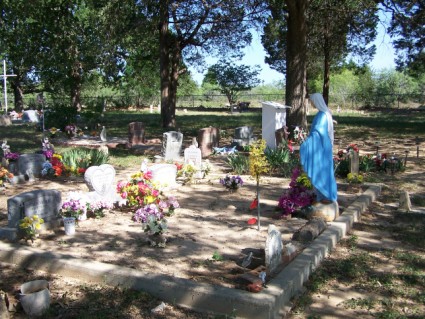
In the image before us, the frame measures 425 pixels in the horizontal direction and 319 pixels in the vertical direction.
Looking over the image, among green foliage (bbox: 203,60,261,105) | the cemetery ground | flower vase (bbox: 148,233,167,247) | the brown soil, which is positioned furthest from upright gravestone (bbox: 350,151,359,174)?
green foliage (bbox: 203,60,261,105)

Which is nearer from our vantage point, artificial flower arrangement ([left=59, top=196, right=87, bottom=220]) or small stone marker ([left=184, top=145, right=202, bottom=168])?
artificial flower arrangement ([left=59, top=196, right=87, bottom=220])

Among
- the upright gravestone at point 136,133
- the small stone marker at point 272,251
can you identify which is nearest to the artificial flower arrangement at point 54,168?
the upright gravestone at point 136,133

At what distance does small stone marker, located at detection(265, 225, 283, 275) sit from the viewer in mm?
4738

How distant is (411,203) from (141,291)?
5661 millimetres

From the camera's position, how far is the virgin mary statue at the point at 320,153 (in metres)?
6.61

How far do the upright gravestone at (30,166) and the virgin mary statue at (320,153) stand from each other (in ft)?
21.7

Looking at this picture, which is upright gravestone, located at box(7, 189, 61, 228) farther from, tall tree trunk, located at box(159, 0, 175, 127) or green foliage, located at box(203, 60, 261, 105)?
green foliage, located at box(203, 60, 261, 105)

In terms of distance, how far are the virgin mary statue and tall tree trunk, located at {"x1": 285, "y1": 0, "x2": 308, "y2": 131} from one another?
8.70 metres

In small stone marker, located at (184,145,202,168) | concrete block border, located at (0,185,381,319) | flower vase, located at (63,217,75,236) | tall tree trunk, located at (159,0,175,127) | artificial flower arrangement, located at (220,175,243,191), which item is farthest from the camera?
tall tree trunk, located at (159,0,175,127)

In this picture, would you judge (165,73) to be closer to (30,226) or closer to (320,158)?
(320,158)

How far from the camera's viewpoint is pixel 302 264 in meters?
4.93

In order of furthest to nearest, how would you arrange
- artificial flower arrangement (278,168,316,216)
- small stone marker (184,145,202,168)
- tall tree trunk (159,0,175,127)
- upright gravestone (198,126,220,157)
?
tall tree trunk (159,0,175,127)
upright gravestone (198,126,220,157)
small stone marker (184,145,202,168)
artificial flower arrangement (278,168,316,216)

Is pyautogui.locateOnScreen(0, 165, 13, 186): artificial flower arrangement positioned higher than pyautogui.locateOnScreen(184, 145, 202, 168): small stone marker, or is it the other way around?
pyautogui.locateOnScreen(184, 145, 202, 168): small stone marker

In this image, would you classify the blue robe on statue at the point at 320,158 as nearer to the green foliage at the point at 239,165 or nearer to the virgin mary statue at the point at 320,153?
the virgin mary statue at the point at 320,153
